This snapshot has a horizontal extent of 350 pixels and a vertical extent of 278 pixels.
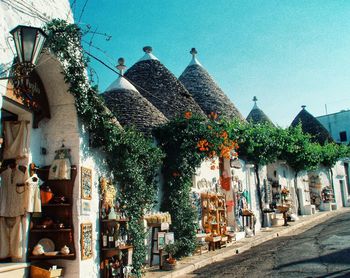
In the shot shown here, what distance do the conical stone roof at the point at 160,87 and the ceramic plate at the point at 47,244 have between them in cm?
786

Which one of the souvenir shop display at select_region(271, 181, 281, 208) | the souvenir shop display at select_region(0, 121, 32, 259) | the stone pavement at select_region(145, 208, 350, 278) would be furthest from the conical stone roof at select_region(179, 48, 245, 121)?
the souvenir shop display at select_region(0, 121, 32, 259)

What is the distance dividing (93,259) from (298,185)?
20.1 m

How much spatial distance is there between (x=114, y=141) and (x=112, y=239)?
2.08m

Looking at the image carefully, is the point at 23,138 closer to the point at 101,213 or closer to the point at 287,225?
the point at 101,213

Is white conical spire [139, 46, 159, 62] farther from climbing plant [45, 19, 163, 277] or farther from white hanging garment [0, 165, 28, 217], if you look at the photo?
white hanging garment [0, 165, 28, 217]

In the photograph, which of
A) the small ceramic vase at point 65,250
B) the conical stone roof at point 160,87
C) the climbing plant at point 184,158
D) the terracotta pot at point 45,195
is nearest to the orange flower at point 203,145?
the climbing plant at point 184,158

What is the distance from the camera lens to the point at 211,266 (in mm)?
9883

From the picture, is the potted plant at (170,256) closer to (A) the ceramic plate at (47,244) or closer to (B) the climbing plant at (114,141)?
(B) the climbing plant at (114,141)

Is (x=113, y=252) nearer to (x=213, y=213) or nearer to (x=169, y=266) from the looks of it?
(x=169, y=266)

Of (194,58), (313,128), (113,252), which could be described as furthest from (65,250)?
(313,128)

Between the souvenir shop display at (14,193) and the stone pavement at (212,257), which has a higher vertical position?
the souvenir shop display at (14,193)

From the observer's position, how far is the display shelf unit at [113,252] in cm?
770

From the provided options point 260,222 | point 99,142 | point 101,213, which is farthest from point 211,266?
point 260,222

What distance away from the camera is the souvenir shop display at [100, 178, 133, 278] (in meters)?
7.73
